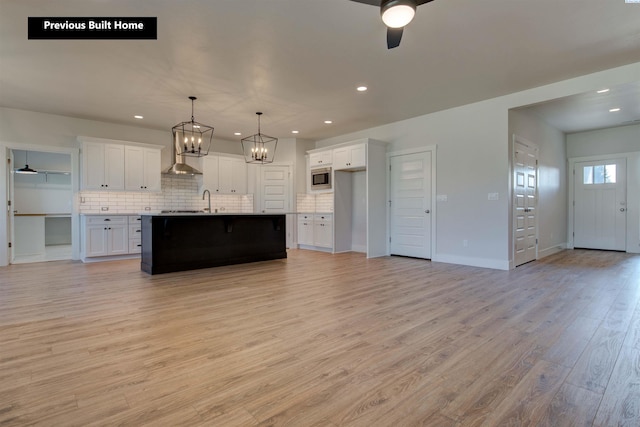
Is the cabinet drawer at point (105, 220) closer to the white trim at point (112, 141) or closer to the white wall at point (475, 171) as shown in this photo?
the white trim at point (112, 141)

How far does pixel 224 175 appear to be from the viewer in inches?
307

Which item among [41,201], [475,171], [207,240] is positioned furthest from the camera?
[41,201]

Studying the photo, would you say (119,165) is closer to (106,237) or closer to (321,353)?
(106,237)

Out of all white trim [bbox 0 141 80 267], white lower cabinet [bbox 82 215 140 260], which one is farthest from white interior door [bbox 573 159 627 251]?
white trim [bbox 0 141 80 267]

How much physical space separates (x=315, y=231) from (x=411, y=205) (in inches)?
94.9

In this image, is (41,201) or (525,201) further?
(41,201)

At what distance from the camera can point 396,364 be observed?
2.02 meters

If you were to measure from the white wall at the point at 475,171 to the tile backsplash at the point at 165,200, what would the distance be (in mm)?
4677

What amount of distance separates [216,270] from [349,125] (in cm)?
406

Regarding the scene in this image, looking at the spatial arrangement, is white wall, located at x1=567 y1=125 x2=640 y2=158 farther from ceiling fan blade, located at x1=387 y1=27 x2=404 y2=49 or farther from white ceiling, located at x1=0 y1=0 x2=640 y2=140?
ceiling fan blade, located at x1=387 y1=27 x2=404 y2=49

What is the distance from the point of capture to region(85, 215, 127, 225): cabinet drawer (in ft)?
19.8

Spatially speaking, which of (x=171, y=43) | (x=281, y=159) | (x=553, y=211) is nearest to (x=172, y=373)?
(x=171, y=43)

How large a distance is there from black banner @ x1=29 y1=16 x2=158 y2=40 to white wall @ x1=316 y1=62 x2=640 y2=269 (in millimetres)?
4746

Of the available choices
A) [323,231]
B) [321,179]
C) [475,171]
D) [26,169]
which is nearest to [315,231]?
[323,231]
